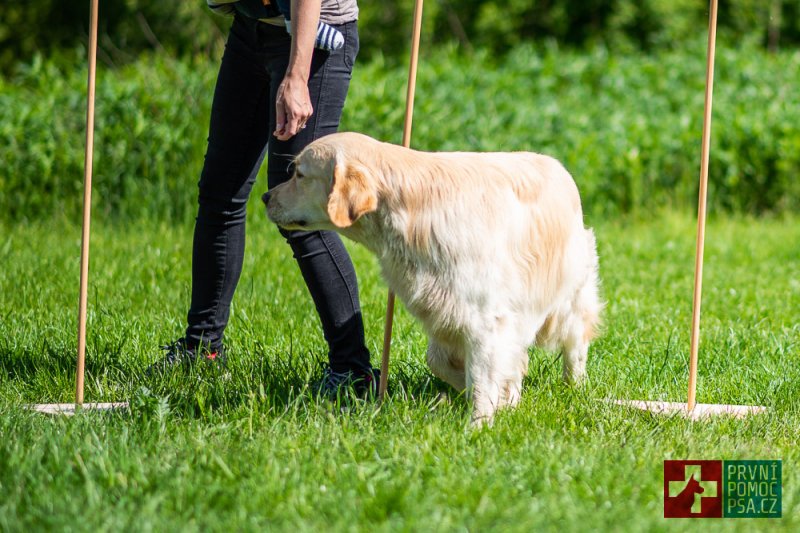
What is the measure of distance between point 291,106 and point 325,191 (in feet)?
1.10

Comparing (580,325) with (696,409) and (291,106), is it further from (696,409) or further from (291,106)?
(291,106)

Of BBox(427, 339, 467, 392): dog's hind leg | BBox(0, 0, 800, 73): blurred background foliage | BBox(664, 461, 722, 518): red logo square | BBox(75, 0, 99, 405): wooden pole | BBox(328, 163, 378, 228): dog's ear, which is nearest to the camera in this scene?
BBox(664, 461, 722, 518): red logo square

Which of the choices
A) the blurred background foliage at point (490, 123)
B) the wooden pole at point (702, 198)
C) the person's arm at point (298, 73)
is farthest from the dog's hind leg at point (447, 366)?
the blurred background foliage at point (490, 123)

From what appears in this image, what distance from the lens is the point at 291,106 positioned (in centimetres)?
362

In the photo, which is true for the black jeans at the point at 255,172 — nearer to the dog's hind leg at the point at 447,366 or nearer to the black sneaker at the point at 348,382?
the black sneaker at the point at 348,382

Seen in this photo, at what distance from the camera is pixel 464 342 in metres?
3.70

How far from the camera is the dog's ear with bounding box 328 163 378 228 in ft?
11.4

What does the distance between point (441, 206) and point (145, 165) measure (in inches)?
184

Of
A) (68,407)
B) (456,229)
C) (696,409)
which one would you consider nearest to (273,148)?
(456,229)

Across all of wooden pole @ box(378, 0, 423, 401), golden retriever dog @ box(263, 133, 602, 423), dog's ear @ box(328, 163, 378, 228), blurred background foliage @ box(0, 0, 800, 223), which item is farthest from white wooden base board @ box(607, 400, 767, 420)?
blurred background foliage @ box(0, 0, 800, 223)

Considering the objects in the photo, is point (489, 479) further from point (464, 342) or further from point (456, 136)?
point (456, 136)

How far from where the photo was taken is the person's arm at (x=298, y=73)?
11.6 ft

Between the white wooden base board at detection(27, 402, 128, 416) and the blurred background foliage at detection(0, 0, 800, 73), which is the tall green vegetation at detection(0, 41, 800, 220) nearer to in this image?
the white wooden base board at detection(27, 402, 128, 416)

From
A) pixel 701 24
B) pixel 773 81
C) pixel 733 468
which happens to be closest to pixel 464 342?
pixel 733 468
